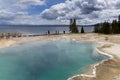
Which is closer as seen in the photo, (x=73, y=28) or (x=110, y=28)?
(x=110, y=28)

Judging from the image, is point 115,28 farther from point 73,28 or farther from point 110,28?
point 73,28

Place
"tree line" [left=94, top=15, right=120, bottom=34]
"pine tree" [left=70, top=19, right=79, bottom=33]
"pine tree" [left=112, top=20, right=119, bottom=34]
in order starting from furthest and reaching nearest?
1. "pine tree" [left=70, top=19, right=79, bottom=33]
2. "pine tree" [left=112, top=20, right=119, bottom=34]
3. "tree line" [left=94, top=15, right=120, bottom=34]

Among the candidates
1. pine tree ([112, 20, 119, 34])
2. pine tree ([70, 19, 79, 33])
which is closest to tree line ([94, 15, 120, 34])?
pine tree ([112, 20, 119, 34])

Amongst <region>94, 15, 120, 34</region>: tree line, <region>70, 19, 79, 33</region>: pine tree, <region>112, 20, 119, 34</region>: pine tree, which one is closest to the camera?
<region>94, 15, 120, 34</region>: tree line

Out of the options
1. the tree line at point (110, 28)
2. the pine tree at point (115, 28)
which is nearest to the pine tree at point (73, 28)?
the tree line at point (110, 28)

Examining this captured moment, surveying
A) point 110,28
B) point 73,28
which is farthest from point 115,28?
point 73,28

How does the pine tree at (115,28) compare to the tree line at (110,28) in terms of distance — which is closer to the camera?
the tree line at (110,28)

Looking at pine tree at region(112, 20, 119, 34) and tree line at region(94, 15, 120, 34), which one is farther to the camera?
pine tree at region(112, 20, 119, 34)

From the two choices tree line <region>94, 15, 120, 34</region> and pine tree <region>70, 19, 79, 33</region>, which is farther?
pine tree <region>70, 19, 79, 33</region>

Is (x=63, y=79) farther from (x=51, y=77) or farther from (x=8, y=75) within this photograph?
(x=8, y=75)

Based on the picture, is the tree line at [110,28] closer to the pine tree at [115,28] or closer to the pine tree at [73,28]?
the pine tree at [115,28]

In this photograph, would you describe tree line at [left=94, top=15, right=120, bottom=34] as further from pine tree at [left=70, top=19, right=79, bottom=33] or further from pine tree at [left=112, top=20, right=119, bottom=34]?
pine tree at [left=70, top=19, right=79, bottom=33]

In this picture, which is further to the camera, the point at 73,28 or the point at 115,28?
the point at 73,28

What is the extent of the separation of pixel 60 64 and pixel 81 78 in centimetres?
861
